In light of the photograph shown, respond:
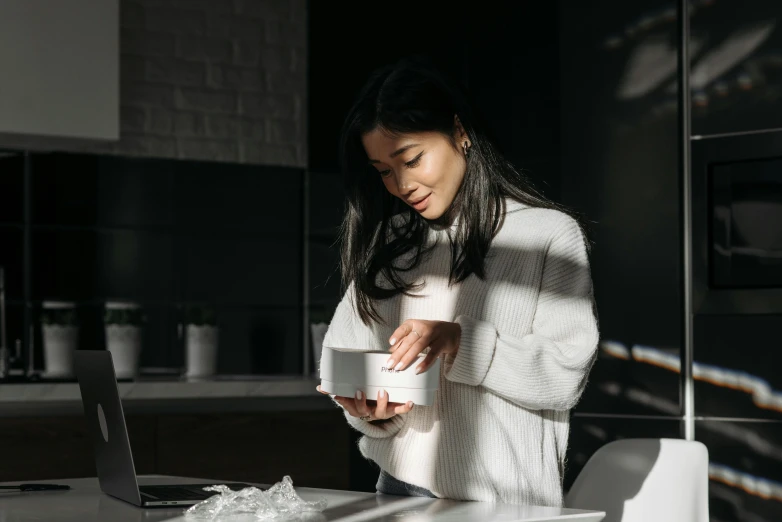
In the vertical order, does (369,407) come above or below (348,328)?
below

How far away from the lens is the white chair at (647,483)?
2031 mm

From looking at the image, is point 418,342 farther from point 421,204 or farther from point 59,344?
point 59,344

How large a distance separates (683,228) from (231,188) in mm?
2125

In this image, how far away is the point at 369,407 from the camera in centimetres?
169

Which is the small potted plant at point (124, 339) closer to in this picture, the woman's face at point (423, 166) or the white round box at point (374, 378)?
the woman's face at point (423, 166)

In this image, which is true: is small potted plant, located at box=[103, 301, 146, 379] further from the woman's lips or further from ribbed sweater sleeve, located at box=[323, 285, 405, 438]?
the woman's lips

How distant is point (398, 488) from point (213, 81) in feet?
10.6

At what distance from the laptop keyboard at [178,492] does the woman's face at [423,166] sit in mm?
574

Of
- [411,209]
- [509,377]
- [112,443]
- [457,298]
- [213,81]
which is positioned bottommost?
[112,443]

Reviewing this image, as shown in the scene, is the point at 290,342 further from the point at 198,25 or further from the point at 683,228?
the point at 683,228

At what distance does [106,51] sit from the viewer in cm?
385

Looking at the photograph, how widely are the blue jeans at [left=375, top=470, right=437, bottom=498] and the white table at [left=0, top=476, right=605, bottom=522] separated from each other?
0.06 m

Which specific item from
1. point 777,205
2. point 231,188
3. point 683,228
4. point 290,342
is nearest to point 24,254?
point 231,188

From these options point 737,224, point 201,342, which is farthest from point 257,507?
point 201,342
